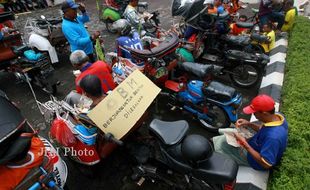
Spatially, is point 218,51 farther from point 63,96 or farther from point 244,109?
point 63,96

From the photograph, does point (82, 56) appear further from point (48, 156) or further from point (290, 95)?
point (290, 95)

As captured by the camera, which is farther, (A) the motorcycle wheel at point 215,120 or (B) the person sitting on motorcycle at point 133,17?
(B) the person sitting on motorcycle at point 133,17

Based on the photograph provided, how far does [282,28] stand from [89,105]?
698 cm

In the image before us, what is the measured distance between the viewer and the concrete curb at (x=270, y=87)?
10.0 feet

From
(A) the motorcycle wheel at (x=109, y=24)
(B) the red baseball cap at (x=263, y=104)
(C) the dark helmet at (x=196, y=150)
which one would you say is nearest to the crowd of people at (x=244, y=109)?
(B) the red baseball cap at (x=263, y=104)

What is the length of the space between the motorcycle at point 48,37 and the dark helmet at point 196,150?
5261mm

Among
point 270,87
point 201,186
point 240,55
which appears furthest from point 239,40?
point 201,186

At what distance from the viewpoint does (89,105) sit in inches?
120

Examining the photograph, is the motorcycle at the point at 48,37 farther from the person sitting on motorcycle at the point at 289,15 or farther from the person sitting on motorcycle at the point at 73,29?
the person sitting on motorcycle at the point at 289,15

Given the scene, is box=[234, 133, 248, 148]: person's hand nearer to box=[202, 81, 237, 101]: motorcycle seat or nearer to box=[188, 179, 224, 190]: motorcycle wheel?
box=[188, 179, 224, 190]: motorcycle wheel

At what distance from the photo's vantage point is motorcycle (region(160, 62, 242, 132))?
427 centimetres

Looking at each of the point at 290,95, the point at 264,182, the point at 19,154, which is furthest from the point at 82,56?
the point at 290,95

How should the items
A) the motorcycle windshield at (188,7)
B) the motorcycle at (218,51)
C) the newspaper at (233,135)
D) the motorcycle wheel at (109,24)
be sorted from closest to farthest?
the newspaper at (233,135)
the motorcycle at (218,51)
the motorcycle windshield at (188,7)
the motorcycle wheel at (109,24)

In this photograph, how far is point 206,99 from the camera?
443cm
